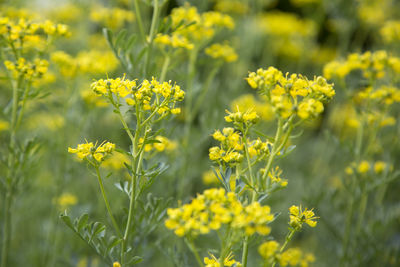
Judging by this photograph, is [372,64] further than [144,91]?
Yes

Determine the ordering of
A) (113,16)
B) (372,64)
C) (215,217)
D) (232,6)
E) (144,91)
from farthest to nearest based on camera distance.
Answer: (232,6), (113,16), (372,64), (144,91), (215,217)

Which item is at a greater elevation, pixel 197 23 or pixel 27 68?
pixel 197 23

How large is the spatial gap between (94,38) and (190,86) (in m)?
2.29

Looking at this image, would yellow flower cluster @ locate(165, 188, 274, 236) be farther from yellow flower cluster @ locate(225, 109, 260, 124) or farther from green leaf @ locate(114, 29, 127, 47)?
green leaf @ locate(114, 29, 127, 47)

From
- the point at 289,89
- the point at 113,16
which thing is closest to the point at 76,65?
the point at 113,16

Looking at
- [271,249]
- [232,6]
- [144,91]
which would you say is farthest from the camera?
[232,6]

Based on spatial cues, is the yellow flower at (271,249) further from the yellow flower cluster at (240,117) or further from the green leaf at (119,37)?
the green leaf at (119,37)

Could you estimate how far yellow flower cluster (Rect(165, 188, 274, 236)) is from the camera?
3.84ft

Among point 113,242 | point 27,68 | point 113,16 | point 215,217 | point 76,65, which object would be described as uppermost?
point 113,16

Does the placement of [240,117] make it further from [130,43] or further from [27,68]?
[27,68]

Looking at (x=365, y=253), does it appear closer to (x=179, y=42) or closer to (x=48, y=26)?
(x=179, y=42)

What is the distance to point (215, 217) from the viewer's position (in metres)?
1.19

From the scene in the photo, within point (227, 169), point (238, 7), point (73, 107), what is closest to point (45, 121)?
point (73, 107)

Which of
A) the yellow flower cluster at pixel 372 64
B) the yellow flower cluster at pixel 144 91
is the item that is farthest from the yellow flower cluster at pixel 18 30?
the yellow flower cluster at pixel 372 64
